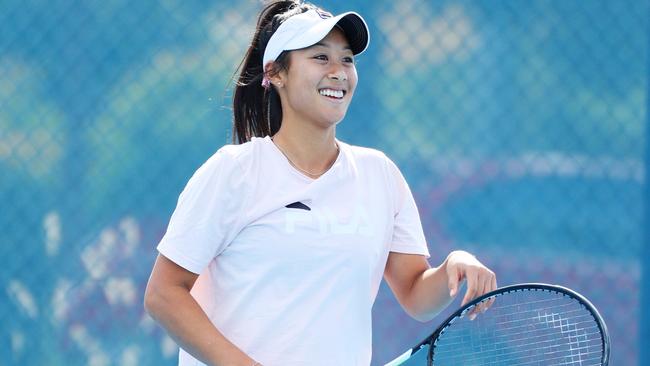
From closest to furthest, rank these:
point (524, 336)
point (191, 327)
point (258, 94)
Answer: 1. point (191, 327)
2. point (258, 94)
3. point (524, 336)

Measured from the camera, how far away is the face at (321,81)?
200 centimetres

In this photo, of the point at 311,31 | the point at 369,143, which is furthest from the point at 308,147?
the point at 369,143

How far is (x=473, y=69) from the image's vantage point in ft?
11.1

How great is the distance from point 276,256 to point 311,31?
0.42m

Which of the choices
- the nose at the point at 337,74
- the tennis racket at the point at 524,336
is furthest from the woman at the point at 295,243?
the tennis racket at the point at 524,336

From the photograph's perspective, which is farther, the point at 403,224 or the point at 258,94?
the point at 258,94

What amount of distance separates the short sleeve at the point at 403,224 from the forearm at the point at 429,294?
0.18ft

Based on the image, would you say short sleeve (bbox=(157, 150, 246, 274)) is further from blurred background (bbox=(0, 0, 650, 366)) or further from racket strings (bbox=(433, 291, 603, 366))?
blurred background (bbox=(0, 0, 650, 366))

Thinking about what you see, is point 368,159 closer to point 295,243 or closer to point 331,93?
point 331,93

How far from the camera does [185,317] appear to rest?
6.13ft

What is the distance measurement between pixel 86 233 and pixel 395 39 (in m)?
1.08

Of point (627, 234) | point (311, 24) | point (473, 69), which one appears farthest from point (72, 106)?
point (627, 234)

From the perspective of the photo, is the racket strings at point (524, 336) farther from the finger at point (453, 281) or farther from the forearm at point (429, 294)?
the finger at point (453, 281)

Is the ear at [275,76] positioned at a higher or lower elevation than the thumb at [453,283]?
higher
